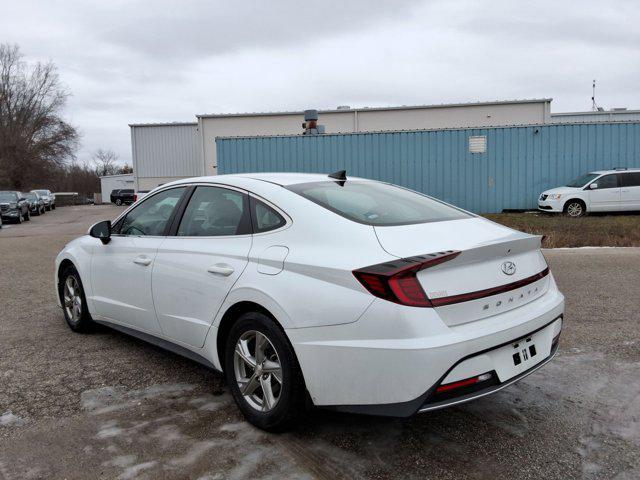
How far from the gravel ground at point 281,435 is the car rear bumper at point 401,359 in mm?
392

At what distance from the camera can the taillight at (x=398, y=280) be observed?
2562 millimetres

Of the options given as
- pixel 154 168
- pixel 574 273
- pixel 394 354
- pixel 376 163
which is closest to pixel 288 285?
pixel 394 354

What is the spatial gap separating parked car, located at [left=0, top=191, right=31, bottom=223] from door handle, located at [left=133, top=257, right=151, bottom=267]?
2556 cm

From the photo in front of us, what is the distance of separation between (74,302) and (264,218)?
2827mm

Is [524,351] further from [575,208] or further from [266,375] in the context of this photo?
[575,208]

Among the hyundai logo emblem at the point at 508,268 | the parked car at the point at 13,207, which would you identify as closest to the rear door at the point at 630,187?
the hyundai logo emblem at the point at 508,268

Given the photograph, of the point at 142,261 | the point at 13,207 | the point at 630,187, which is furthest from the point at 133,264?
the point at 13,207

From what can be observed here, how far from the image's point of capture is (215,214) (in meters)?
3.74

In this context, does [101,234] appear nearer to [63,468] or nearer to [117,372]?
[117,372]

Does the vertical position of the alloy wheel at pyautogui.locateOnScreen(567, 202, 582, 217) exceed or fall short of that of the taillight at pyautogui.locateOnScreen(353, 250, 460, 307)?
it falls short

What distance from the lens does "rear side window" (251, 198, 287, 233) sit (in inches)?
128

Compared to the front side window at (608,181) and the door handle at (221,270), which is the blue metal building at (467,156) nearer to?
the front side window at (608,181)

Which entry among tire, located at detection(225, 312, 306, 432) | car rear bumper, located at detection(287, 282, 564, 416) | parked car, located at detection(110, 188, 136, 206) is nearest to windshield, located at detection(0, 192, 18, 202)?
parked car, located at detection(110, 188, 136, 206)

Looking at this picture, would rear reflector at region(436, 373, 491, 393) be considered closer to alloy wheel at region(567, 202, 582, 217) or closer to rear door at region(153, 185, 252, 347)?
rear door at region(153, 185, 252, 347)
